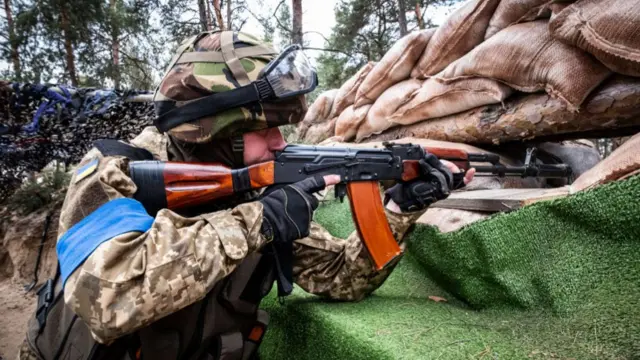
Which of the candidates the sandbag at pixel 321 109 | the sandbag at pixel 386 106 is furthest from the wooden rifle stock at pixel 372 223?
the sandbag at pixel 321 109

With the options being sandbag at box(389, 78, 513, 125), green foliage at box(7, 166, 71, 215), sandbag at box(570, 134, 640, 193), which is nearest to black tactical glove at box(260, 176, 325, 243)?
sandbag at box(570, 134, 640, 193)

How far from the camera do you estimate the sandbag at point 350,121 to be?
166 inches

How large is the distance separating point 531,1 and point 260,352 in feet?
8.77

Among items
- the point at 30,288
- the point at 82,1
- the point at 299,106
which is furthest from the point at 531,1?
the point at 82,1

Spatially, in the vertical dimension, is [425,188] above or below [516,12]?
below

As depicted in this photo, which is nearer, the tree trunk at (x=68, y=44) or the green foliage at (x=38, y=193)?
the green foliage at (x=38, y=193)

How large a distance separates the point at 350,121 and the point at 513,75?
2126 mm

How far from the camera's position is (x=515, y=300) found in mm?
1310

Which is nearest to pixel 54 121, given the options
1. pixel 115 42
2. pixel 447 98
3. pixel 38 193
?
pixel 38 193

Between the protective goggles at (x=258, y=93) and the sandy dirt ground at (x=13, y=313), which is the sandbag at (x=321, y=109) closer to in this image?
the protective goggles at (x=258, y=93)

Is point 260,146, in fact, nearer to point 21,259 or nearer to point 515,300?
point 515,300

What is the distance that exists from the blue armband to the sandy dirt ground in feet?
17.9

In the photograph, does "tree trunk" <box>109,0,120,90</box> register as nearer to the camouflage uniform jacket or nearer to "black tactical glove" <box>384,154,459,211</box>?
the camouflage uniform jacket

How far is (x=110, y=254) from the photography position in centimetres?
99
